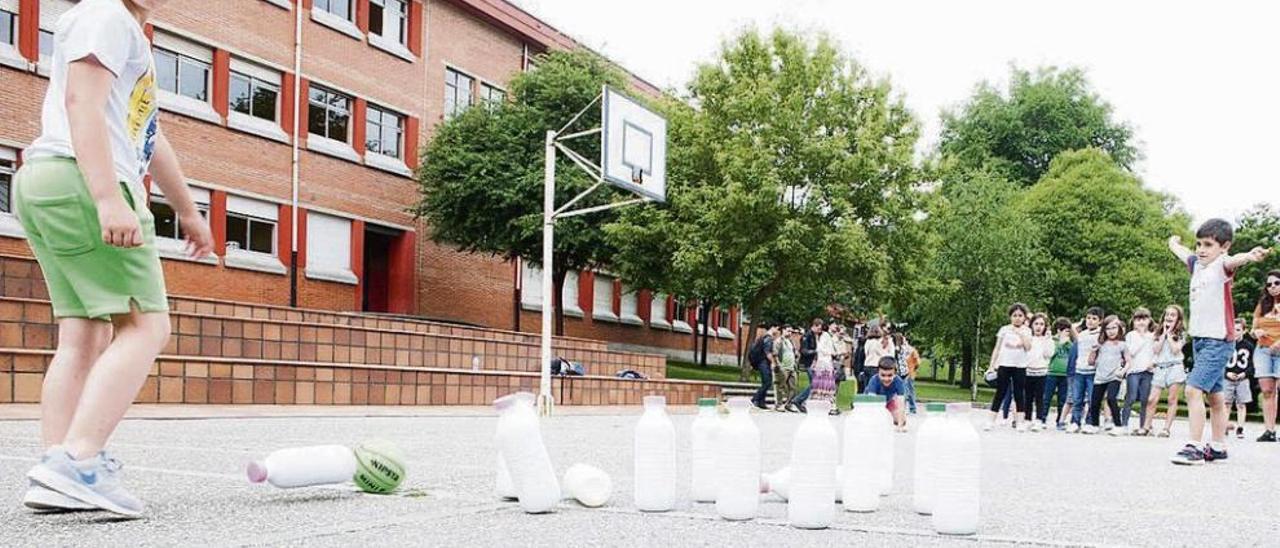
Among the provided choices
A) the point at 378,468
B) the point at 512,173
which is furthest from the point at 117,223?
the point at 512,173

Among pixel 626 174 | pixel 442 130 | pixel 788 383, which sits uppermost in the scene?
pixel 442 130

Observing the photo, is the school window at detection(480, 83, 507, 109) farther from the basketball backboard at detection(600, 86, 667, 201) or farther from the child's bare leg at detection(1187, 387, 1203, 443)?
the child's bare leg at detection(1187, 387, 1203, 443)

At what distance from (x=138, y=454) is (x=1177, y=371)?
12.4 meters

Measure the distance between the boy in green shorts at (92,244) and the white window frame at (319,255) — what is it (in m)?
22.1

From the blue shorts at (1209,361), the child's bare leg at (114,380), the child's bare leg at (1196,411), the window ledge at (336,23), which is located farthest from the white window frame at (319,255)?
the child's bare leg at (114,380)

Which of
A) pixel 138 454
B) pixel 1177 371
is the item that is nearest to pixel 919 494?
pixel 138 454

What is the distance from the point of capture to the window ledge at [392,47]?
1073 inches

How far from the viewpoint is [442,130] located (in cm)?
2741

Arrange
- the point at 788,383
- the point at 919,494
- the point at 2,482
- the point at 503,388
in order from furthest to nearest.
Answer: the point at 788,383 → the point at 503,388 → the point at 2,482 → the point at 919,494

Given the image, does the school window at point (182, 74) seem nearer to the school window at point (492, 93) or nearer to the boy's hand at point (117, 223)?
the school window at point (492, 93)

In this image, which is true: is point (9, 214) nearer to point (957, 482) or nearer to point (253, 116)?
point (253, 116)

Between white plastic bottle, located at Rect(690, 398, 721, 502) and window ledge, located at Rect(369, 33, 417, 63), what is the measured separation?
2436 cm

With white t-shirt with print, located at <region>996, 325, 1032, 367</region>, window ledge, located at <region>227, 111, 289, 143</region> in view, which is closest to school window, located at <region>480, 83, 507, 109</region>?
window ledge, located at <region>227, 111, 289, 143</region>

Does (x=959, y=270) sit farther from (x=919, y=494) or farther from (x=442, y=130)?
(x=919, y=494)
